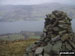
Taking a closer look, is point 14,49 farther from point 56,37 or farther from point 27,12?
point 27,12

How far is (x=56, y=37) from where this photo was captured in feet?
56.4

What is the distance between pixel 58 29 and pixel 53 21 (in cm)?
142

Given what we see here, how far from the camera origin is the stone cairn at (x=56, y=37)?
1681 cm

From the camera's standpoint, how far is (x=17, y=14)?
77.5 m

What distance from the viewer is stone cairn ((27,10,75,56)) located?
1681 cm

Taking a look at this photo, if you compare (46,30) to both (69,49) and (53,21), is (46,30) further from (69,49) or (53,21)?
(69,49)

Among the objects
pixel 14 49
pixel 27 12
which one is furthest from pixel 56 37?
pixel 27 12

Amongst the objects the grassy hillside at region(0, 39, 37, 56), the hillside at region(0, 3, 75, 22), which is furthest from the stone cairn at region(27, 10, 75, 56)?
the hillside at region(0, 3, 75, 22)

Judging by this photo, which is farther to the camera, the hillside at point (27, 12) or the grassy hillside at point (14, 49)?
the hillside at point (27, 12)

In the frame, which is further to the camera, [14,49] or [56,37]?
[14,49]

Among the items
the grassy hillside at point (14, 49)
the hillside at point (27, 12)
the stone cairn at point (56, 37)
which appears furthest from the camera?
the hillside at point (27, 12)

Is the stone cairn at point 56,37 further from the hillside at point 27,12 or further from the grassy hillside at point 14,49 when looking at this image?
the hillside at point 27,12

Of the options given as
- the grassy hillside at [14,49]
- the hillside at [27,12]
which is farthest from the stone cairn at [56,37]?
the hillside at [27,12]

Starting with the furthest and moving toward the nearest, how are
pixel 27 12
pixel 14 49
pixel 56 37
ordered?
pixel 27 12, pixel 14 49, pixel 56 37
